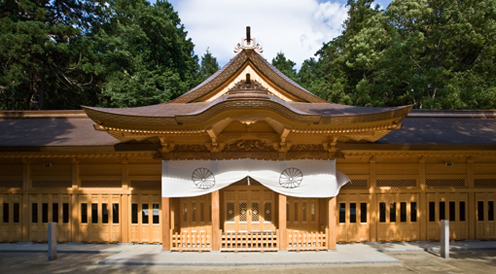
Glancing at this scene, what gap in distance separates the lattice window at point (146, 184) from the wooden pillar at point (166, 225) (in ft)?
3.84

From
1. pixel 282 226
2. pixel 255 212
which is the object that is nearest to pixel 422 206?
pixel 282 226

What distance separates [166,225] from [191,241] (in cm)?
79

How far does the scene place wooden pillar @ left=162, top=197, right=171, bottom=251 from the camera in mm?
8227

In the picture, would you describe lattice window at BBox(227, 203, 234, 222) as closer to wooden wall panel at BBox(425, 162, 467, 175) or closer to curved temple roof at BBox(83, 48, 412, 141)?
curved temple roof at BBox(83, 48, 412, 141)

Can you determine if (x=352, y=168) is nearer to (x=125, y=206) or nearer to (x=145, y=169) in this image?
(x=145, y=169)

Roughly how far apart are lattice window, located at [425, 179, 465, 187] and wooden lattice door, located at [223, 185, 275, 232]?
4.89m

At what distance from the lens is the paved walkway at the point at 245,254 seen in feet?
24.1

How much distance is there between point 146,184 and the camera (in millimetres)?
9391

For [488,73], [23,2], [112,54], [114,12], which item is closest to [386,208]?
[488,73]

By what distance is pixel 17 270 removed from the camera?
709 centimetres

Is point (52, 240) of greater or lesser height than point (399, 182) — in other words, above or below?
below

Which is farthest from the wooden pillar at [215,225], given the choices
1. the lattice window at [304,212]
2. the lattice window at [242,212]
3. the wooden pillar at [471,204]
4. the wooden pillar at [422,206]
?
the wooden pillar at [471,204]

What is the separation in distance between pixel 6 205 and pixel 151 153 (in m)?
4.99

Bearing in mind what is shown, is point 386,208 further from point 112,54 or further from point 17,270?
point 112,54
